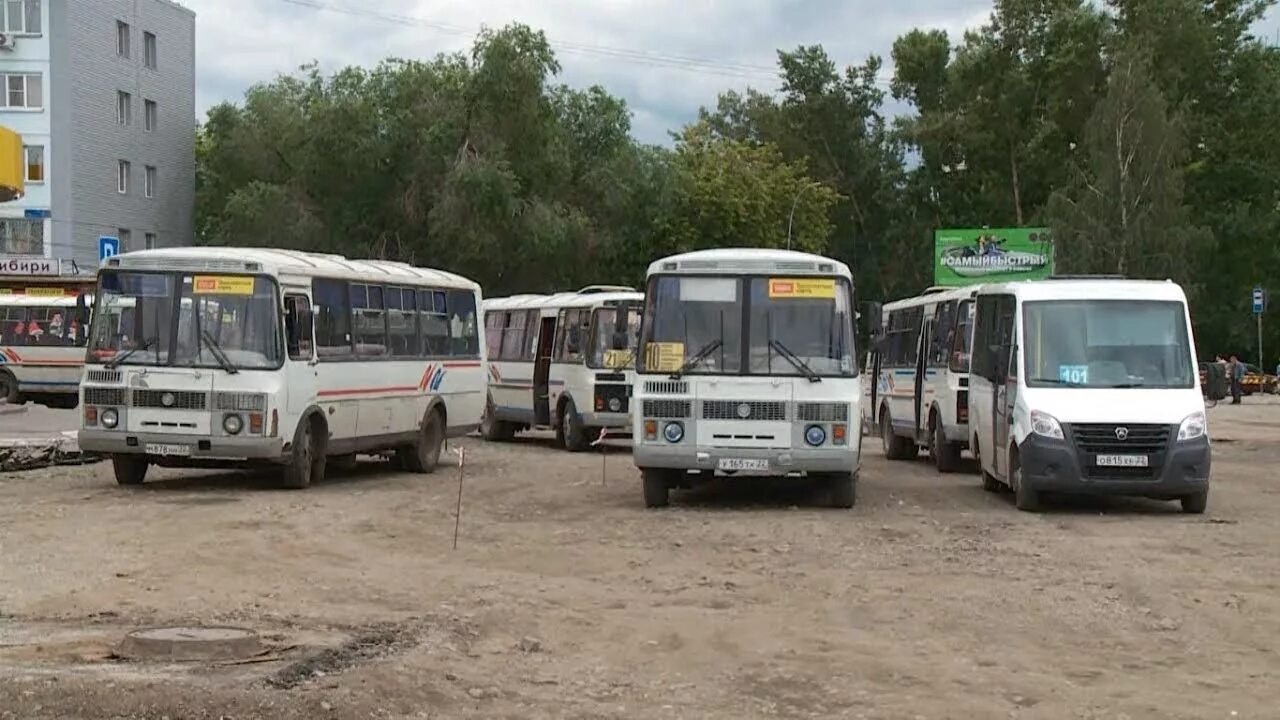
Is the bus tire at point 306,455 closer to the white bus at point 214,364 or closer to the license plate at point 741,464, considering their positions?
the white bus at point 214,364

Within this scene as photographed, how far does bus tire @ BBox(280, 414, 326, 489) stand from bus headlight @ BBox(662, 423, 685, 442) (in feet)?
15.4

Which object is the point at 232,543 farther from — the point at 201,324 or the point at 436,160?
the point at 436,160

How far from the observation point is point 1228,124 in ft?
248

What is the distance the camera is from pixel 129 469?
64.3 ft

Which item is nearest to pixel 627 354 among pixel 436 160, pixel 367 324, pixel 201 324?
pixel 367 324

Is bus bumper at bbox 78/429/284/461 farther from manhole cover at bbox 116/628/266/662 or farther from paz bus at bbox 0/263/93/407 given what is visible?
paz bus at bbox 0/263/93/407

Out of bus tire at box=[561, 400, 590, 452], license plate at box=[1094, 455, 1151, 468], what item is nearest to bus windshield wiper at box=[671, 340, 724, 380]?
license plate at box=[1094, 455, 1151, 468]

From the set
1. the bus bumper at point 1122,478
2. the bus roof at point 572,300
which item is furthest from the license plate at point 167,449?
the bus roof at point 572,300

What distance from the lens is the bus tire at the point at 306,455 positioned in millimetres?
19266

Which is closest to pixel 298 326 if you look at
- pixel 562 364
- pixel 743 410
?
pixel 743 410

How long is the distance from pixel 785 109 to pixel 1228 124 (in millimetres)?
21690

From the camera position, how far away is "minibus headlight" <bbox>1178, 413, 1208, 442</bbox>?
17033 mm

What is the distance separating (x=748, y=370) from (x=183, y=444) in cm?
641

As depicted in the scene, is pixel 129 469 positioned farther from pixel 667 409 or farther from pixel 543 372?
pixel 543 372
